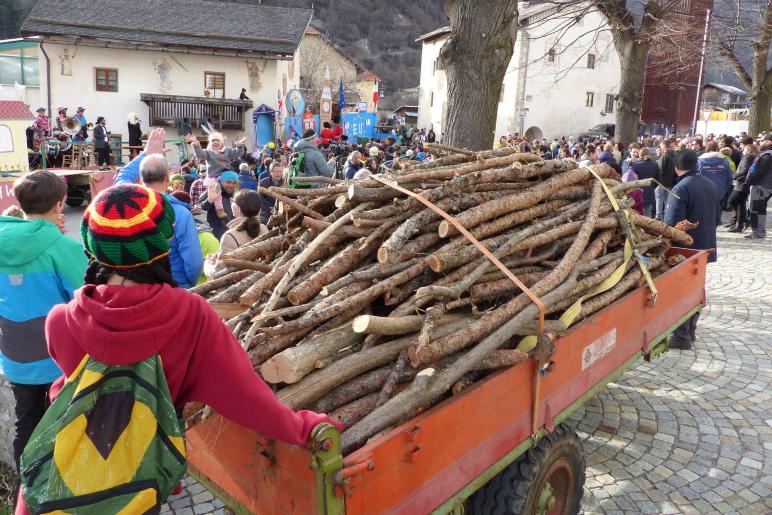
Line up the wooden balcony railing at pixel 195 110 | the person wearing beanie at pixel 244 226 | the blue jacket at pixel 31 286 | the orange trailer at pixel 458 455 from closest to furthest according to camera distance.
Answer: the orange trailer at pixel 458 455 < the blue jacket at pixel 31 286 < the person wearing beanie at pixel 244 226 < the wooden balcony railing at pixel 195 110

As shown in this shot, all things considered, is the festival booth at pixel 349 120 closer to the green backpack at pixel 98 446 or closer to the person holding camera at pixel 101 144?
the person holding camera at pixel 101 144

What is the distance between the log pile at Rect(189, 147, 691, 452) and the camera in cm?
278

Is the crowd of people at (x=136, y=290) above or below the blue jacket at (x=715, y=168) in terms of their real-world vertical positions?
below

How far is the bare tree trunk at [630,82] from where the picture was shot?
1420 cm

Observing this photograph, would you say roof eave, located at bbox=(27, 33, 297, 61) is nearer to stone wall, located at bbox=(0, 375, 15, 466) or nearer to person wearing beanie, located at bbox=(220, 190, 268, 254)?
person wearing beanie, located at bbox=(220, 190, 268, 254)

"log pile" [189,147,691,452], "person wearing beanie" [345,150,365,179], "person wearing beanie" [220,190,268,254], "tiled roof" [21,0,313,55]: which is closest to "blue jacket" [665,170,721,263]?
"log pile" [189,147,691,452]

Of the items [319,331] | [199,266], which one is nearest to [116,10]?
[199,266]

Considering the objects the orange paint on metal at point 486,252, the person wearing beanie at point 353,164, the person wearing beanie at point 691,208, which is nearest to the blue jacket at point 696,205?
the person wearing beanie at point 691,208

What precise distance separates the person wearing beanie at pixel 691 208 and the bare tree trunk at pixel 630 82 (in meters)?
8.55

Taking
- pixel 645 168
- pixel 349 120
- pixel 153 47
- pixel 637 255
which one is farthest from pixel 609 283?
pixel 153 47

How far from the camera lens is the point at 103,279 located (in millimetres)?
1898

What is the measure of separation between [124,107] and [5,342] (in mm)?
29852

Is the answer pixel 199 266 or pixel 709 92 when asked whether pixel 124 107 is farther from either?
pixel 709 92

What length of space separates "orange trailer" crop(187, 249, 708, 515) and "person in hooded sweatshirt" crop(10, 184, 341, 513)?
298 millimetres
